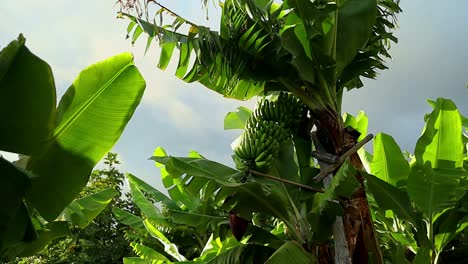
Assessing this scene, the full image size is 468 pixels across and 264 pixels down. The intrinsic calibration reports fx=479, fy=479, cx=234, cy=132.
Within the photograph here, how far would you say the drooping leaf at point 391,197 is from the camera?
2.69 metres

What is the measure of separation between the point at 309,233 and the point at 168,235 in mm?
2771

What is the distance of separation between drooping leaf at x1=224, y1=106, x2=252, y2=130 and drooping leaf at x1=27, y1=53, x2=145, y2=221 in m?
1.66

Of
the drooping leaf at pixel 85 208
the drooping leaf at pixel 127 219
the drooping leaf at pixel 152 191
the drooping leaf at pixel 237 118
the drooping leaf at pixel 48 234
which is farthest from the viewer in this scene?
the drooping leaf at pixel 127 219

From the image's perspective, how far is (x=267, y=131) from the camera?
253 cm

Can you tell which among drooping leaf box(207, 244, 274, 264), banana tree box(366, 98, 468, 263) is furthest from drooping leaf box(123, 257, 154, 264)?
banana tree box(366, 98, 468, 263)

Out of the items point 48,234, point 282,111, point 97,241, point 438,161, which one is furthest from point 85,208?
point 97,241

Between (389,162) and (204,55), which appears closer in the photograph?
(204,55)

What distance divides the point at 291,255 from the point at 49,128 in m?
1.34

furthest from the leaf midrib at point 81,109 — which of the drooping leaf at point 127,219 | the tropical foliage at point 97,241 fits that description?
the tropical foliage at point 97,241

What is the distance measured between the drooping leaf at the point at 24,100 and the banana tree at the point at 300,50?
38.2 inches

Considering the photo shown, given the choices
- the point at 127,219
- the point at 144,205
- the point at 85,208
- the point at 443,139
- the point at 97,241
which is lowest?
the point at 97,241

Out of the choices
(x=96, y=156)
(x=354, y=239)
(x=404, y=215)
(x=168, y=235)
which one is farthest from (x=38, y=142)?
(x=168, y=235)

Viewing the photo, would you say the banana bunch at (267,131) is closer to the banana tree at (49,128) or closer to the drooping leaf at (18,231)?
the banana tree at (49,128)

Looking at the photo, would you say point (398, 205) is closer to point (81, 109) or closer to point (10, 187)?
point (81, 109)
